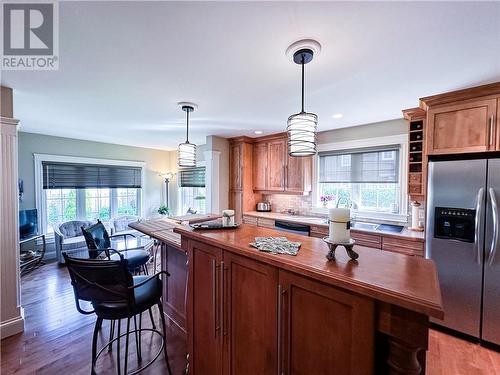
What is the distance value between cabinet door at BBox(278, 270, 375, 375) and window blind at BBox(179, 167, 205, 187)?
496 centimetres

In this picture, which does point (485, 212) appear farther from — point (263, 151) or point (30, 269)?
point (30, 269)

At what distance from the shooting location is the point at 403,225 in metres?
3.16

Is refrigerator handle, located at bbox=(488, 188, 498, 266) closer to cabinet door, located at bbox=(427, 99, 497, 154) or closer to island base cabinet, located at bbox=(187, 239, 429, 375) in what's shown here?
cabinet door, located at bbox=(427, 99, 497, 154)

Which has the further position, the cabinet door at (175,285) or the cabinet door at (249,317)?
the cabinet door at (175,285)

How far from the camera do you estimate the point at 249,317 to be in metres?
1.26

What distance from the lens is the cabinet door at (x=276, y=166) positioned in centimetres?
422

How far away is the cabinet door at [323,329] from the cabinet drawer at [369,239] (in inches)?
84.1

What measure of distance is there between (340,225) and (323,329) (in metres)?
0.47

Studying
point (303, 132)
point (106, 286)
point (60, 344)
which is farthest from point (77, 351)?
point (303, 132)

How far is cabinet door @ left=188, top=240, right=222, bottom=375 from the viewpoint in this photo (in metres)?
1.43

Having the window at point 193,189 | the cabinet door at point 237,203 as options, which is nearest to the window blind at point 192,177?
the window at point 193,189

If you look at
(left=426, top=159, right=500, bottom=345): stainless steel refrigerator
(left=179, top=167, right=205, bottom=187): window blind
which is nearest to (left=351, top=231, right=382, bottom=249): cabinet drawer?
(left=426, top=159, right=500, bottom=345): stainless steel refrigerator

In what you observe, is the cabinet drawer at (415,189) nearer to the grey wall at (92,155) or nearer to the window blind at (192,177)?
the window blind at (192,177)

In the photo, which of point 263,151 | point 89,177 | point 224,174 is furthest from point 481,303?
point 89,177
